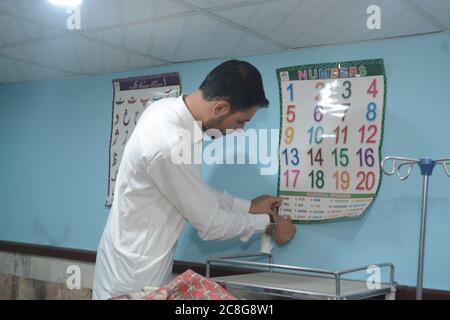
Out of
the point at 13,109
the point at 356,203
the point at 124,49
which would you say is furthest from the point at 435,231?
the point at 13,109

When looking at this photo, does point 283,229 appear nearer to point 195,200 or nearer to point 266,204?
point 266,204

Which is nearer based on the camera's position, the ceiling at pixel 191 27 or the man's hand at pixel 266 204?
the ceiling at pixel 191 27

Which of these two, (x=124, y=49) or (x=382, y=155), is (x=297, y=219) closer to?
(x=382, y=155)

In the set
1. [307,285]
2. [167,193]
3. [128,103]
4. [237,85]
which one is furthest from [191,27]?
[307,285]

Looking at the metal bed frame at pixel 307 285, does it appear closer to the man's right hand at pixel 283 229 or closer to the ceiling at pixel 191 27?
the man's right hand at pixel 283 229

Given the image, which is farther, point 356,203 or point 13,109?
point 13,109

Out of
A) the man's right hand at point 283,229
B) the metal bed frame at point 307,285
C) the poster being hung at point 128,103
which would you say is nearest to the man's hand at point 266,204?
the man's right hand at point 283,229

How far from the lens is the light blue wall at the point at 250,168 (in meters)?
1.71

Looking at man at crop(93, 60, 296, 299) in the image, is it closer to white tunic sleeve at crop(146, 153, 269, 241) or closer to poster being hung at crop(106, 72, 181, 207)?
white tunic sleeve at crop(146, 153, 269, 241)

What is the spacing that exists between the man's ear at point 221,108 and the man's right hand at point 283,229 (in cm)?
43

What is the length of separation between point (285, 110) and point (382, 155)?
0.40 m

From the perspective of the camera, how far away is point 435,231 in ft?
5.53

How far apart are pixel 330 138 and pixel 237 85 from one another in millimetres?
445

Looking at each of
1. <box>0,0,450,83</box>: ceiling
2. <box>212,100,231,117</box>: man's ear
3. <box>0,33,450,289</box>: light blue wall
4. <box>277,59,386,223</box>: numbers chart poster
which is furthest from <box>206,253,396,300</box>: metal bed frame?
<box>0,0,450,83</box>: ceiling
